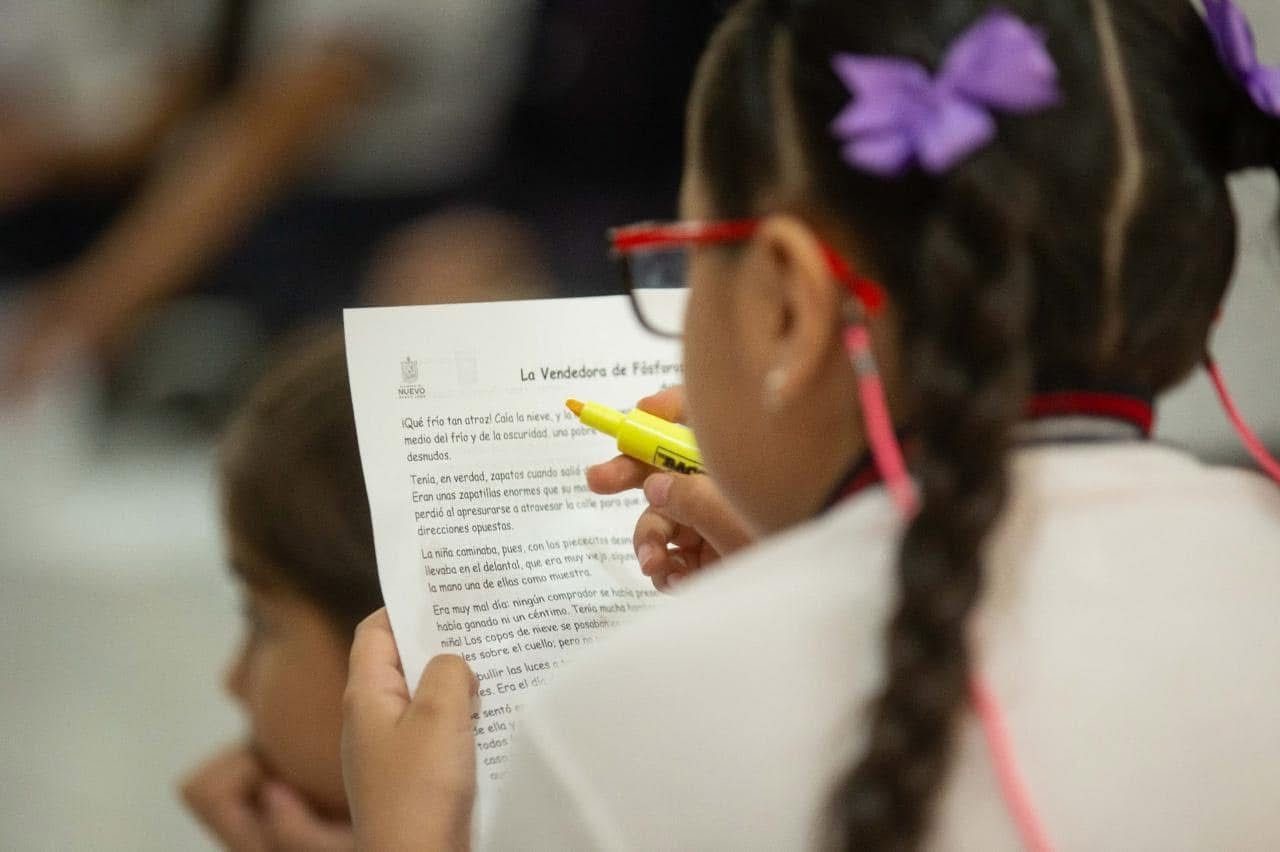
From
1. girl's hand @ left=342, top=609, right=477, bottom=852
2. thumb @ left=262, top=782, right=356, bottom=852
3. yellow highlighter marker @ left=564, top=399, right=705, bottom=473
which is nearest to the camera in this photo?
girl's hand @ left=342, top=609, right=477, bottom=852

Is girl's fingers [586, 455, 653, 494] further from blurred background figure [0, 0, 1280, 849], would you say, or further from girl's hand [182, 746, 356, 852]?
girl's hand [182, 746, 356, 852]

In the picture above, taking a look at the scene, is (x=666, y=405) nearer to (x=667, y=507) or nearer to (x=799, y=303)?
(x=667, y=507)

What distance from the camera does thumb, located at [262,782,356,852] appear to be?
717 mm

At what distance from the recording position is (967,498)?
0.35 metres

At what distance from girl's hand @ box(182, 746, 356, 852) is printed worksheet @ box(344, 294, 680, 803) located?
0.75 feet

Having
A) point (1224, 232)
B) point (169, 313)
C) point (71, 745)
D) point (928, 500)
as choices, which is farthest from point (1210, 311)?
point (71, 745)

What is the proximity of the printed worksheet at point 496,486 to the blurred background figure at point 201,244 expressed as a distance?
0.13 metres

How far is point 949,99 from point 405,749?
36 centimetres

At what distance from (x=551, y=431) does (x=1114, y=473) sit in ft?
1.02

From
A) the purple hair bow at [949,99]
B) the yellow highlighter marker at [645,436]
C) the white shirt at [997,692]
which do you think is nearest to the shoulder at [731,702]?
the white shirt at [997,692]

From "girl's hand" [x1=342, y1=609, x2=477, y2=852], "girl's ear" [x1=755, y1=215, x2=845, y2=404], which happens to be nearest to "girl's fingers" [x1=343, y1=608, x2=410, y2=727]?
"girl's hand" [x1=342, y1=609, x2=477, y2=852]

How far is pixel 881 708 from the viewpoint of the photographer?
35 centimetres

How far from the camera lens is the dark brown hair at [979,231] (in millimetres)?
344

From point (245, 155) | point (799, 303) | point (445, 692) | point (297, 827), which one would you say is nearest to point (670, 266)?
point (799, 303)
